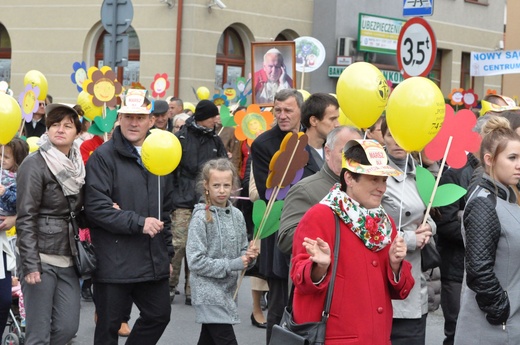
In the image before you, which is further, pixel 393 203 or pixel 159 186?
pixel 159 186

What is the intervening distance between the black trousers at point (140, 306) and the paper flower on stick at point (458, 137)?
220 cm

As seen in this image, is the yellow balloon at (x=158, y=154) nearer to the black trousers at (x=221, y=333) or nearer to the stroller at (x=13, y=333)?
→ the black trousers at (x=221, y=333)

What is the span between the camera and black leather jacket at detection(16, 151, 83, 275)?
6.39 meters

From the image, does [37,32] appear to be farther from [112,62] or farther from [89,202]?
[89,202]

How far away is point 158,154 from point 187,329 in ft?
10.1

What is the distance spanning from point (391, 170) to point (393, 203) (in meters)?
1.28

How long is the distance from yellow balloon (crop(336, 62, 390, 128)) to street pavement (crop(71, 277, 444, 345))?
3.15 meters

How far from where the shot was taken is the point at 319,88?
2605 cm

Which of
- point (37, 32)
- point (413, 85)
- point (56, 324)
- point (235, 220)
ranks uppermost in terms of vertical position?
point (37, 32)

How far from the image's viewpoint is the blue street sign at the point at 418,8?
11719 millimetres

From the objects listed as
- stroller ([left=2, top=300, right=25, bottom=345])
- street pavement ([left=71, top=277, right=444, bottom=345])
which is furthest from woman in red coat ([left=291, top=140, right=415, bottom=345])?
street pavement ([left=71, top=277, right=444, bottom=345])

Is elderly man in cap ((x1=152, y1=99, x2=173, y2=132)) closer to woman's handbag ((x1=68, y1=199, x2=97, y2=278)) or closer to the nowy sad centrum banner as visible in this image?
the nowy sad centrum banner

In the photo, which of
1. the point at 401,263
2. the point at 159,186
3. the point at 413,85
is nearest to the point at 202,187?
the point at 159,186

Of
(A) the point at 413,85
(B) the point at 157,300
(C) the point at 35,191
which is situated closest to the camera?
(A) the point at 413,85
